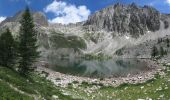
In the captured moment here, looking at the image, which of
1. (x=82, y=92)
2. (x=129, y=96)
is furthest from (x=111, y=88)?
(x=129, y=96)

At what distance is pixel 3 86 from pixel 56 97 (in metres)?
7.21

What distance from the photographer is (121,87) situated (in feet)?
160

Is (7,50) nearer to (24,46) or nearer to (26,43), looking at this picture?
(24,46)

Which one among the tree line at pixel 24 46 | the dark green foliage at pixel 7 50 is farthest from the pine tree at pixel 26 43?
the dark green foliage at pixel 7 50

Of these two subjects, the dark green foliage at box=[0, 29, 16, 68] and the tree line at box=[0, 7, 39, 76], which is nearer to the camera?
the tree line at box=[0, 7, 39, 76]

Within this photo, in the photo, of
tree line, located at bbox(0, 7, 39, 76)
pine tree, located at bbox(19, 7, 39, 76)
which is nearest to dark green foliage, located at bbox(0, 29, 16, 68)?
tree line, located at bbox(0, 7, 39, 76)

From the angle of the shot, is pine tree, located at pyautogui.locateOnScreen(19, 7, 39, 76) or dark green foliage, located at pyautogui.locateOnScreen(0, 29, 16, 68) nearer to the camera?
pine tree, located at pyautogui.locateOnScreen(19, 7, 39, 76)

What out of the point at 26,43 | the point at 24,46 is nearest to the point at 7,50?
the point at 24,46

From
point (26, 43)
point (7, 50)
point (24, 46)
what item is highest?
point (26, 43)

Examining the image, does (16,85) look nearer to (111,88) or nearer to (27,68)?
(27,68)

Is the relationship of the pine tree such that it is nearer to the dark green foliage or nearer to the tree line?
the tree line

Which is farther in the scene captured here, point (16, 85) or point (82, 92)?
point (82, 92)

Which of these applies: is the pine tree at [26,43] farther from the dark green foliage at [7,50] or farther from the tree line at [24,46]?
the dark green foliage at [7,50]

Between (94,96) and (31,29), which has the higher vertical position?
(31,29)
